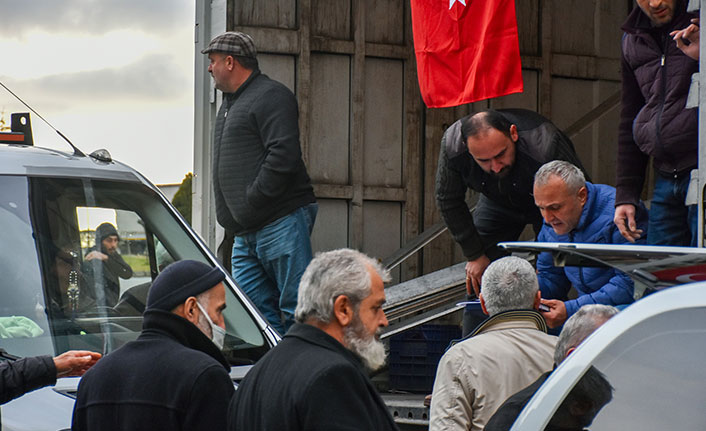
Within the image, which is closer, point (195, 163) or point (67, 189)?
point (67, 189)

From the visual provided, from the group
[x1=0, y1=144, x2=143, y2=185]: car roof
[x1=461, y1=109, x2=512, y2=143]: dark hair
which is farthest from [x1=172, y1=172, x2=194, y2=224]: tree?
[x1=0, y1=144, x2=143, y2=185]: car roof

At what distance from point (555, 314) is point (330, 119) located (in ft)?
14.4

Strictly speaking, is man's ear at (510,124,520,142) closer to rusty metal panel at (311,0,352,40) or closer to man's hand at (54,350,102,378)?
rusty metal panel at (311,0,352,40)

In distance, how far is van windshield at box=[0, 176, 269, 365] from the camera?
474 centimetres

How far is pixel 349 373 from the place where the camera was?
3104 mm

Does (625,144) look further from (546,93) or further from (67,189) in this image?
(546,93)

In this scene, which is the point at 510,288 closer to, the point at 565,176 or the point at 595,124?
the point at 565,176

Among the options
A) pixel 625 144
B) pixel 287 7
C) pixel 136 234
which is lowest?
pixel 136 234

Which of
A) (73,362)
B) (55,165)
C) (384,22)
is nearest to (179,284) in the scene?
(73,362)

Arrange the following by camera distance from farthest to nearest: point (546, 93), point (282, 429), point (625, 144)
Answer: point (546, 93) → point (625, 144) → point (282, 429)

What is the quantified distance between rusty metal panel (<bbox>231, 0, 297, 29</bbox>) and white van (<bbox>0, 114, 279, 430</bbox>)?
3.90m

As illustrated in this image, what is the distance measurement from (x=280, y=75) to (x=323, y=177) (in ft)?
3.30

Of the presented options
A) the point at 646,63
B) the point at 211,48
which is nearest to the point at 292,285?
the point at 211,48

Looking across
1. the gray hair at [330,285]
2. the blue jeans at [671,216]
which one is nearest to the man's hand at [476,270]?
the blue jeans at [671,216]
